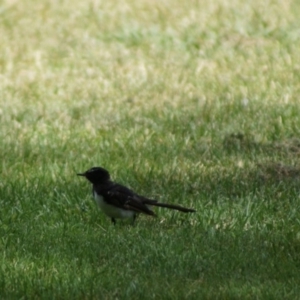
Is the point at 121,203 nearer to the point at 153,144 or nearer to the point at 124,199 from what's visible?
the point at 124,199

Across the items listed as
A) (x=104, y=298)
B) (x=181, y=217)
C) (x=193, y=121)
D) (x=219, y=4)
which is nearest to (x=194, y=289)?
(x=104, y=298)

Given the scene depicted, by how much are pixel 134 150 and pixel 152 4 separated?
21.2 ft

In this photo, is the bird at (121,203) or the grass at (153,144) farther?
the bird at (121,203)

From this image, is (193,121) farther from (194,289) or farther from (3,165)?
(194,289)

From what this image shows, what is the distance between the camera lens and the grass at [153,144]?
6332 mm

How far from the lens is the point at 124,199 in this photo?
739cm

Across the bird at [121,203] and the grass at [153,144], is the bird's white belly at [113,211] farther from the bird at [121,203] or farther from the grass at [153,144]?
the grass at [153,144]

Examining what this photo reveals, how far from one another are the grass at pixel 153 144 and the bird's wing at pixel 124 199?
6.2 inches

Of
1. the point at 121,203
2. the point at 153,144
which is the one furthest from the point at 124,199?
the point at 153,144

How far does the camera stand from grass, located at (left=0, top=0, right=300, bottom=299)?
20.8 ft

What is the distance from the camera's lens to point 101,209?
7.49 metres

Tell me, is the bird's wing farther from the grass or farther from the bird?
the grass

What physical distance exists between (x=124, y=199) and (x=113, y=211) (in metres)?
0.12

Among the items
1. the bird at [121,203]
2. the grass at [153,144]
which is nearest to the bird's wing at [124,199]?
the bird at [121,203]
